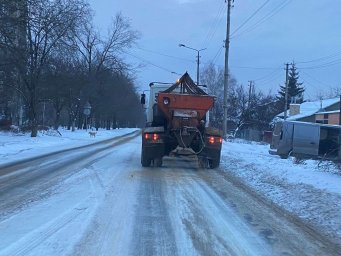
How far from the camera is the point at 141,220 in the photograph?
7.96 m

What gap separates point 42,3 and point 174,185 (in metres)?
12.5

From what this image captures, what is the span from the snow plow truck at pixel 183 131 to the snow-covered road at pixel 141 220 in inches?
147

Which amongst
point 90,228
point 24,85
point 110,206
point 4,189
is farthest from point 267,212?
point 24,85

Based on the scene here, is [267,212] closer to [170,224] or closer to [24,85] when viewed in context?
[170,224]

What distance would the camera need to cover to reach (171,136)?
17375 mm

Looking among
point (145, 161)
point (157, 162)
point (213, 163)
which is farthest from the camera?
point (213, 163)

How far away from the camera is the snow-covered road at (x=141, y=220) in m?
6.38

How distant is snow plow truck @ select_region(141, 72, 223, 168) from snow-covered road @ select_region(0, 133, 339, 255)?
3738mm

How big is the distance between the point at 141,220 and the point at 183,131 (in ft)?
30.0

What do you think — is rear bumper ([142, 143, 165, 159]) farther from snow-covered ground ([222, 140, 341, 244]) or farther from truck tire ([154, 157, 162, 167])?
snow-covered ground ([222, 140, 341, 244])

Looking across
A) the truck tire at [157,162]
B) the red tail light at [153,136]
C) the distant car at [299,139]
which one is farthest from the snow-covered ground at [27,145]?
the distant car at [299,139]

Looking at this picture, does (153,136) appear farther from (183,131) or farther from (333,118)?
(333,118)

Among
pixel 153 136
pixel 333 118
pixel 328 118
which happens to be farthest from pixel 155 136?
pixel 328 118

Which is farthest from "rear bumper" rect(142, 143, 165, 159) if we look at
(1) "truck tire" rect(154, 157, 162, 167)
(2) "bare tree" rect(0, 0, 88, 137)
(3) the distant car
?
(3) the distant car
